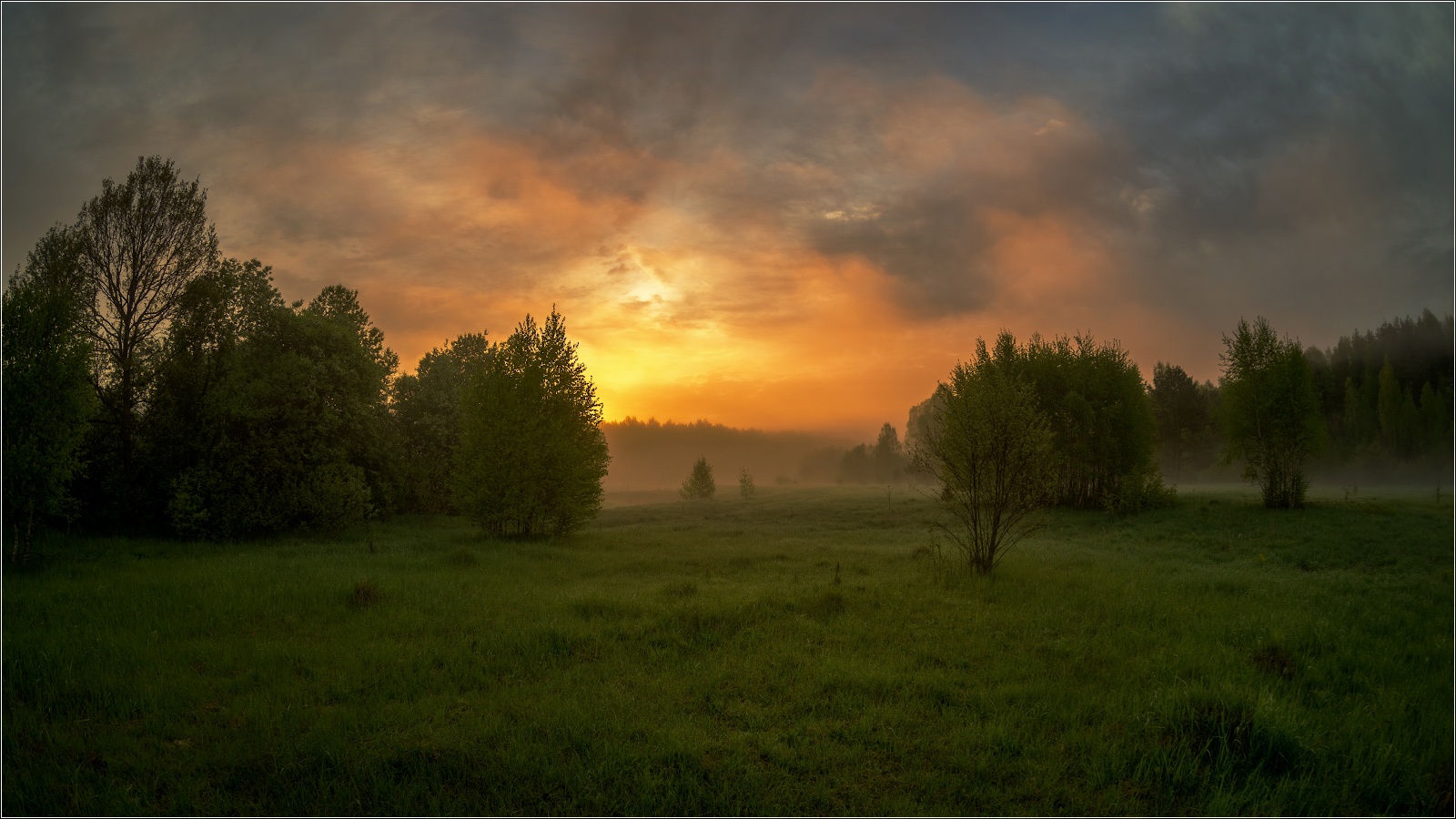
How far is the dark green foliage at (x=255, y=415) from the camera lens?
1079 inches

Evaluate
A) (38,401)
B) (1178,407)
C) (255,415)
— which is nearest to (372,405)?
(255,415)

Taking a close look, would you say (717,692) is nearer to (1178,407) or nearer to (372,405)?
(372,405)

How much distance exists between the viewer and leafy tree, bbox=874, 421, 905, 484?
417 ft

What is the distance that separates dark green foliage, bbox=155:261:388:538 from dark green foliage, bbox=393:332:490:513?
7373 mm

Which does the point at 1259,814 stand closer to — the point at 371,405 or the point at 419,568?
the point at 419,568

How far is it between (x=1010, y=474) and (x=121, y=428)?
36642mm

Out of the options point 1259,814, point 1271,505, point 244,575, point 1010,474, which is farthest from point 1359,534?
point 244,575

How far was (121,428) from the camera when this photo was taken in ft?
88.2

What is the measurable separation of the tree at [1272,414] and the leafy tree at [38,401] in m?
57.6

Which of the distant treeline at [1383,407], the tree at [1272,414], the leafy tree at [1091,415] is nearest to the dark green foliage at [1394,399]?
the distant treeline at [1383,407]

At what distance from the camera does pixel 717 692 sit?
9141mm

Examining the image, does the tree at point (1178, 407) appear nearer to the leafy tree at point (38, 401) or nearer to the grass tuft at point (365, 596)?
the grass tuft at point (365, 596)

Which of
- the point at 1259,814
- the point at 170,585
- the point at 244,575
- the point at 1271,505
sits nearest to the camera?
the point at 1259,814

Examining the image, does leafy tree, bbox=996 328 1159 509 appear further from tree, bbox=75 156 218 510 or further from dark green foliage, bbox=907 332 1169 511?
tree, bbox=75 156 218 510
